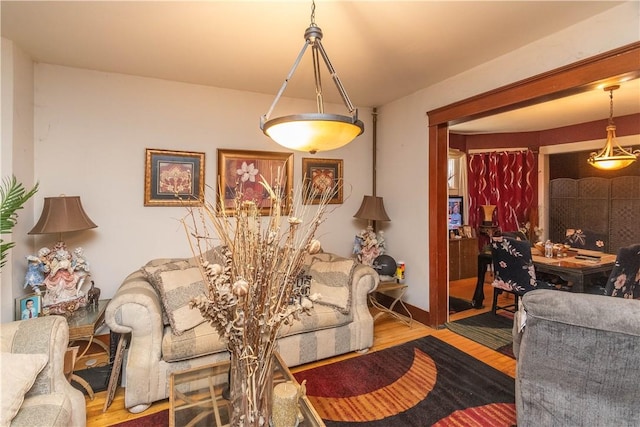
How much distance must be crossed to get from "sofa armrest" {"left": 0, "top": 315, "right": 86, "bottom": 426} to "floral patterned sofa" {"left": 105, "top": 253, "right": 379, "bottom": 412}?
1.49 feet

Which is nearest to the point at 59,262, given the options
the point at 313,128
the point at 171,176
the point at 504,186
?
the point at 171,176

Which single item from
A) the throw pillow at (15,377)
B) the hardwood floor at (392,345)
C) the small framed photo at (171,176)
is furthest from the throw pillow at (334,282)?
the throw pillow at (15,377)

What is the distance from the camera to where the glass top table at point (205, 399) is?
137cm

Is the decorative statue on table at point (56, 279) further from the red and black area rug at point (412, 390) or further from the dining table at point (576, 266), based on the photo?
the dining table at point (576, 266)

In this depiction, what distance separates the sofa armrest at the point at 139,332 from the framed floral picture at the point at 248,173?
1290 millimetres

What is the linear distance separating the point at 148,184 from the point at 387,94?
2.62 m

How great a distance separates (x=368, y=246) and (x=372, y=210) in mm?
416

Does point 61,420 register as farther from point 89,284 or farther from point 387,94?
point 387,94

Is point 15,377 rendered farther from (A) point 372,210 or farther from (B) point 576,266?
(B) point 576,266

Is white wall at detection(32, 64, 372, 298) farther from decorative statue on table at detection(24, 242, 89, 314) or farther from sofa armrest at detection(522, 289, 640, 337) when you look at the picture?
sofa armrest at detection(522, 289, 640, 337)

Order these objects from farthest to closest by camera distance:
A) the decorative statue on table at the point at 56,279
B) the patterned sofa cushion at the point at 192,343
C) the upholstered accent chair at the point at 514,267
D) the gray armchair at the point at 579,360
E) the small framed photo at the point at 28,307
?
the upholstered accent chair at the point at 514,267
the decorative statue on table at the point at 56,279
the small framed photo at the point at 28,307
the patterned sofa cushion at the point at 192,343
the gray armchair at the point at 579,360

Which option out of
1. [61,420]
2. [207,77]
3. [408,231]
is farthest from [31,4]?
[408,231]

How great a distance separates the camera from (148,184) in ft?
9.69

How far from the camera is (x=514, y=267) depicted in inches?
120
